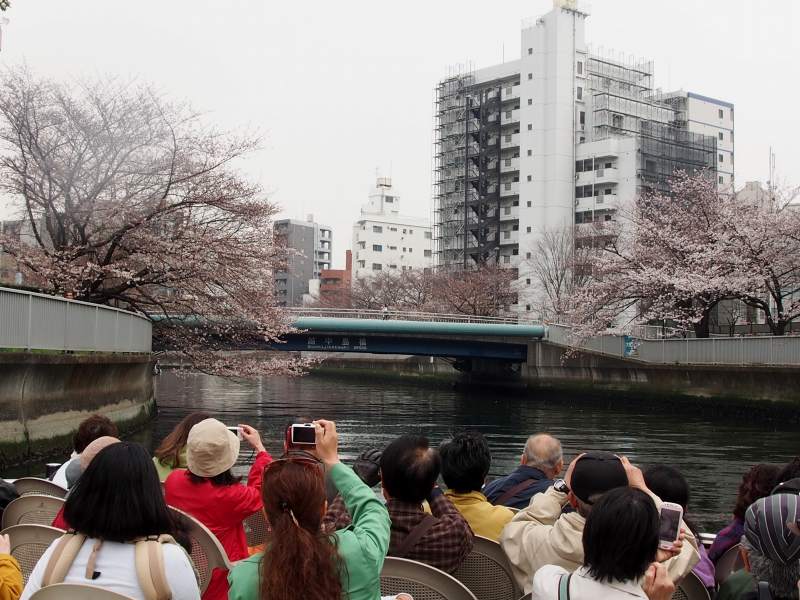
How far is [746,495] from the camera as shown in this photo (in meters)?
4.11

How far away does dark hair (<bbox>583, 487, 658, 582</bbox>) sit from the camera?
260 centimetres

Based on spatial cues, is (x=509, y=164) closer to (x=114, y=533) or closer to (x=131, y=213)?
(x=131, y=213)

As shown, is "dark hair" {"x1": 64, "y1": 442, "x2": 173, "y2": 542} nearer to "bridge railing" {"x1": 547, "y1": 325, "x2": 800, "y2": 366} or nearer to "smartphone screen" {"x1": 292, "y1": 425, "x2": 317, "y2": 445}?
"smartphone screen" {"x1": 292, "y1": 425, "x2": 317, "y2": 445}

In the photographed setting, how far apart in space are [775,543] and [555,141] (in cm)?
6784

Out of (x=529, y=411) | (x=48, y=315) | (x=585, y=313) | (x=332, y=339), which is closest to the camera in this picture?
(x=48, y=315)

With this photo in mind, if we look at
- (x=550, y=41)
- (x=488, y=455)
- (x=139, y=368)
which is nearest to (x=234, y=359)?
(x=139, y=368)

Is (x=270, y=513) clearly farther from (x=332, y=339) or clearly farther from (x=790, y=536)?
(x=332, y=339)

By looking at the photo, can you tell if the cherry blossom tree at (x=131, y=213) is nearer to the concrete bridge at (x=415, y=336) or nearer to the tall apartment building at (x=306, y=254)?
the concrete bridge at (x=415, y=336)

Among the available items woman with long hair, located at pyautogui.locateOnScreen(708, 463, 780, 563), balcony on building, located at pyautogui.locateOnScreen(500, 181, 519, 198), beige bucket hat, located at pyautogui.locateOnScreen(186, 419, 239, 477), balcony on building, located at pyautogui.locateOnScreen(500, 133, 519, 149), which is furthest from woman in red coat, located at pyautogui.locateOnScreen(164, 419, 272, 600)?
balcony on building, located at pyautogui.locateOnScreen(500, 133, 519, 149)

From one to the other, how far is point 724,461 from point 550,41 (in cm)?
5833

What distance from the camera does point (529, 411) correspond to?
30.3 m

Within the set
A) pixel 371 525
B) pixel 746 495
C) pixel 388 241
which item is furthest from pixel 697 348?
pixel 388 241

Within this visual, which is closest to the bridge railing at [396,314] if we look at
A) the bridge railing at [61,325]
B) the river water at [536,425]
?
the river water at [536,425]

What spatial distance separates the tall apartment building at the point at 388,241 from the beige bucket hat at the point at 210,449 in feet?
319
